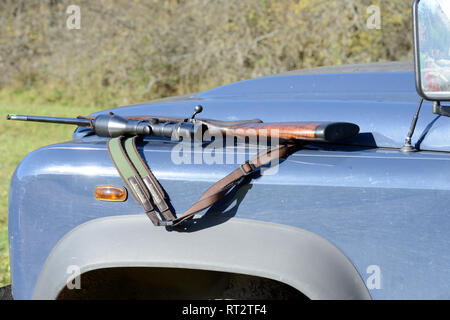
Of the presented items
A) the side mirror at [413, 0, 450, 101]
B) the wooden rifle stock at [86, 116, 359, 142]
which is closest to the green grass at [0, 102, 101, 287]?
the wooden rifle stock at [86, 116, 359, 142]

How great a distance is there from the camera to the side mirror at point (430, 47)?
4.86 ft

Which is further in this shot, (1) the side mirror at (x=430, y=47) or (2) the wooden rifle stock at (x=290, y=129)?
(2) the wooden rifle stock at (x=290, y=129)

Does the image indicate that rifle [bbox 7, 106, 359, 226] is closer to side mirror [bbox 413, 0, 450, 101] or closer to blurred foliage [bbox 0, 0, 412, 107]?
side mirror [bbox 413, 0, 450, 101]

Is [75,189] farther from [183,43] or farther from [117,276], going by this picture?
[183,43]

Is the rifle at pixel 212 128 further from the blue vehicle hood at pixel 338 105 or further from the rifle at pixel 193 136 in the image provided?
the blue vehicle hood at pixel 338 105

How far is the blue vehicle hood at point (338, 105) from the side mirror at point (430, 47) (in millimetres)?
274

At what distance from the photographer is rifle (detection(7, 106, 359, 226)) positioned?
167cm

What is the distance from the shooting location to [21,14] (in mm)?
14852

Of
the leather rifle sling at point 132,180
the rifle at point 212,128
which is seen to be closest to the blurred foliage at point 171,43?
the rifle at point 212,128

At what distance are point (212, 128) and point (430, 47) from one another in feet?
2.47

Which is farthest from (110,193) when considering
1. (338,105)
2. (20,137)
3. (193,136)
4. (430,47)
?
(20,137)

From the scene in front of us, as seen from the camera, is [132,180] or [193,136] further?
[193,136]

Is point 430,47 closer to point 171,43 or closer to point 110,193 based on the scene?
point 110,193

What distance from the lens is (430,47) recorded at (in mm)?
1488
